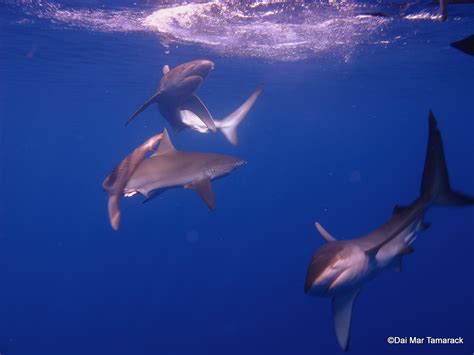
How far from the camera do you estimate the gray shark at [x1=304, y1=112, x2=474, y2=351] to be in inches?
153

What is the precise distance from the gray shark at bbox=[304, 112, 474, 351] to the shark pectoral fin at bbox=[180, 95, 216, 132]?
5.73 meters

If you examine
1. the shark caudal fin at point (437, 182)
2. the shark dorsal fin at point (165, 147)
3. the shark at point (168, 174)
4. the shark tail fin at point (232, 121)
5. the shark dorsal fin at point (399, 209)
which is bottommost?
the shark tail fin at point (232, 121)

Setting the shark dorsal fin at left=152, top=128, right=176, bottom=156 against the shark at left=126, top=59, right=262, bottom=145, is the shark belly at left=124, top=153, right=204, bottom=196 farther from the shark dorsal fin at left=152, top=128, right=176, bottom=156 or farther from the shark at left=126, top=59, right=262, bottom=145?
the shark at left=126, top=59, right=262, bottom=145

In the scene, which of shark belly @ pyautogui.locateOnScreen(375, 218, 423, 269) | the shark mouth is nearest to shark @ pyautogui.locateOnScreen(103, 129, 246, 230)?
shark belly @ pyautogui.locateOnScreen(375, 218, 423, 269)

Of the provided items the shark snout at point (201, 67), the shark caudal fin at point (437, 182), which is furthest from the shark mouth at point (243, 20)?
the shark caudal fin at point (437, 182)

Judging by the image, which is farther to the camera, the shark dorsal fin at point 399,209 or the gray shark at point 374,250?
the shark dorsal fin at point 399,209

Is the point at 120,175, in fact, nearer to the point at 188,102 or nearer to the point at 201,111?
the point at 188,102

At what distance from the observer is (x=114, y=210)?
5.70 metres

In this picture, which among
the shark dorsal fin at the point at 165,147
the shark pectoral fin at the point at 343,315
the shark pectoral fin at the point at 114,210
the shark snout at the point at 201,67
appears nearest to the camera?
the shark pectoral fin at the point at 343,315

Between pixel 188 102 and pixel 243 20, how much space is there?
8.46 metres

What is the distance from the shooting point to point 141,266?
2869 cm

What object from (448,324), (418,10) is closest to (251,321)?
(448,324)

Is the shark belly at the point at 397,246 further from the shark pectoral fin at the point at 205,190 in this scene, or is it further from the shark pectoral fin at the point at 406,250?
the shark pectoral fin at the point at 205,190

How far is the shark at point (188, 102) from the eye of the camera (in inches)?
328
